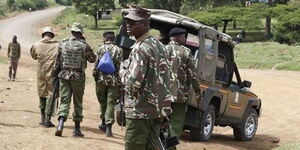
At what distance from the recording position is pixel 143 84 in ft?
17.3

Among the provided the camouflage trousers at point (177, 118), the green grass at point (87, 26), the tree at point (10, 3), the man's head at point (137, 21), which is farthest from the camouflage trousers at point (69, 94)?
the tree at point (10, 3)

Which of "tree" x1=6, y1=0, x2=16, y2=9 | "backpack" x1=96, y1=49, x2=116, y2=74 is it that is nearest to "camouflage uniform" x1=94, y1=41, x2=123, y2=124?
"backpack" x1=96, y1=49, x2=116, y2=74

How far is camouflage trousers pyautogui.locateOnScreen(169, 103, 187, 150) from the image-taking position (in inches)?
332

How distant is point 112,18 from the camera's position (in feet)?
212

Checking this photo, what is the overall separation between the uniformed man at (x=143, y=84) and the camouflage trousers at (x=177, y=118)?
3059 millimetres

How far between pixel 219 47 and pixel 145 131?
6.51 meters

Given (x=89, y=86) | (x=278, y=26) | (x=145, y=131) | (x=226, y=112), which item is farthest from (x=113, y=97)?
(x=278, y=26)

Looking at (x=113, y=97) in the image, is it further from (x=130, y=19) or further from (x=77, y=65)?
(x=130, y=19)

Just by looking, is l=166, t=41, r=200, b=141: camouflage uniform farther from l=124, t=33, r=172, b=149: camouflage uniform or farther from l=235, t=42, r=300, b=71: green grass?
l=235, t=42, r=300, b=71: green grass

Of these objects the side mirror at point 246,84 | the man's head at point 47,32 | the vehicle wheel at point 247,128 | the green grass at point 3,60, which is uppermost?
the man's head at point 47,32

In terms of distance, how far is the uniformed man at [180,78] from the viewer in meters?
8.42

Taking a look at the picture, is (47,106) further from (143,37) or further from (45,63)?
(143,37)

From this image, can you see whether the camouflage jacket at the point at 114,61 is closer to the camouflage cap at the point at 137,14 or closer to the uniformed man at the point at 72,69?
the uniformed man at the point at 72,69

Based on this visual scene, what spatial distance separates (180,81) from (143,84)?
3.35m
